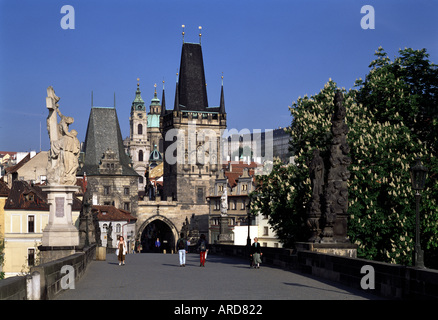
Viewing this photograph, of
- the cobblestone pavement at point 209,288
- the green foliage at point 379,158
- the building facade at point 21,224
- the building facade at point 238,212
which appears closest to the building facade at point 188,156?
the building facade at point 238,212

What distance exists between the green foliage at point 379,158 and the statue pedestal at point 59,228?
461 inches

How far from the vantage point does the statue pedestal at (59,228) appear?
21750 millimetres

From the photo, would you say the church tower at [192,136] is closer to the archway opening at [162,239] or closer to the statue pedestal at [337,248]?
the archway opening at [162,239]

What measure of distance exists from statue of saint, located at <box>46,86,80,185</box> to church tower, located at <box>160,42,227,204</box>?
10456cm

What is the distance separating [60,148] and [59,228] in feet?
7.71

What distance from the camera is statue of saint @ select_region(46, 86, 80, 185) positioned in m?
22.0

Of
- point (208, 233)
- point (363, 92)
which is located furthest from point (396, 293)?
point (208, 233)

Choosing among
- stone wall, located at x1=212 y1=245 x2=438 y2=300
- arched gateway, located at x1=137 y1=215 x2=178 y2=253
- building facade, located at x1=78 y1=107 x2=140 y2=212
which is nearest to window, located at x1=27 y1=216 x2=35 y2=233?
building facade, located at x1=78 y1=107 x2=140 y2=212

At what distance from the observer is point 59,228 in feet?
71.9

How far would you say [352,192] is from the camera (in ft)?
107

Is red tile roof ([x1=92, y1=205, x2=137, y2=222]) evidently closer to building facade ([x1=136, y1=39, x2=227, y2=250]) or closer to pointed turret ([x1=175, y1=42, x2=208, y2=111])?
building facade ([x1=136, y1=39, x2=227, y2=250])

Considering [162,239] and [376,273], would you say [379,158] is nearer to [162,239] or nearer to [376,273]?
[376,273]
